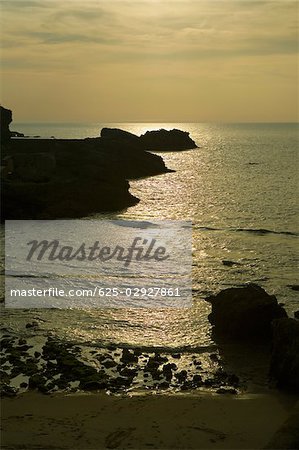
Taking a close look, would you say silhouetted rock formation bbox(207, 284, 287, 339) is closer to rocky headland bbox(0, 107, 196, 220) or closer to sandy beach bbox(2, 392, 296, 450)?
sandy beach bbox(2, 392, 296, 450)

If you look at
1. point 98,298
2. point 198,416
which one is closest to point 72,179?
point 98,298

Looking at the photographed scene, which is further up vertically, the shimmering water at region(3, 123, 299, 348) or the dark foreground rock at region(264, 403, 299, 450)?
the dark foreground rock at region(264, 403, 299, 450)

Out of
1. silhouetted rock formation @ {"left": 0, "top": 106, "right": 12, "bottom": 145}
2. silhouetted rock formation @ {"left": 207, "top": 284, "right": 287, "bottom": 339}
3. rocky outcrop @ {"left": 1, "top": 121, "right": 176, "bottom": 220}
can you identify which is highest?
silhouetted rock formation @ {"left": 0, "top": 106, "right": 12, "bottom": 145}

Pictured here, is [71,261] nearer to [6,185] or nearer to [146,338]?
[146,338]

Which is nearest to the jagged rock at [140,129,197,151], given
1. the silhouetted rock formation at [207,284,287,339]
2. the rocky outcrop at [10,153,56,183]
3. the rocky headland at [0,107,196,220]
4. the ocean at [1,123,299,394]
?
the ocean at [1,123,299,394]

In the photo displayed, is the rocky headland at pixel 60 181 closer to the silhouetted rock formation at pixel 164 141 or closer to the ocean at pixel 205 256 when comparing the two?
the ocean at pixel 205 256

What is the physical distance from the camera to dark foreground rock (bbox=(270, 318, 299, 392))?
17.7 meters

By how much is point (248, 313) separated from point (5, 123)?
90.8 metres

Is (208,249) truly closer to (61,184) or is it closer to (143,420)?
(61,184)

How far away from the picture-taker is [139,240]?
4397 centimetres

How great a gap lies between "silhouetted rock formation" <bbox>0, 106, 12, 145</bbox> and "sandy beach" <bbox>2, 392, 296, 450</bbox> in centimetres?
8187

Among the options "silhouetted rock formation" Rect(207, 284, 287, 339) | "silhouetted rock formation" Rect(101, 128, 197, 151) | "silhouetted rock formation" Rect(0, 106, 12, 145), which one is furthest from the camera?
"silhouetted rock formation" Rect(101, 128, 197, 151)

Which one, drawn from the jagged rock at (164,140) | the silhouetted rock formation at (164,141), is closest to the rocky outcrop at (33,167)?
the silhouetted rock formation at (164,141)

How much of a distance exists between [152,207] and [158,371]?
1731 inches
